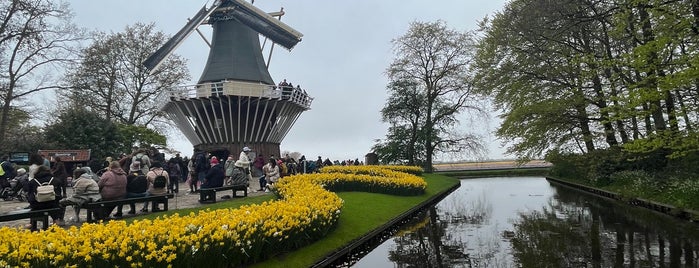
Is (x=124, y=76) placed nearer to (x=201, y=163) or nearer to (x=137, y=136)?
(x=137, y=136)

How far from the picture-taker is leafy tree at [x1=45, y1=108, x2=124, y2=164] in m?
28.3

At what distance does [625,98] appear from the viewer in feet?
47.0

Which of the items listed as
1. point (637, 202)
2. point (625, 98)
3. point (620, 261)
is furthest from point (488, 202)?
point (620, 261)

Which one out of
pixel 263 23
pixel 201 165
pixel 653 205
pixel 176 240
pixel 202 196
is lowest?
pixel 653 205

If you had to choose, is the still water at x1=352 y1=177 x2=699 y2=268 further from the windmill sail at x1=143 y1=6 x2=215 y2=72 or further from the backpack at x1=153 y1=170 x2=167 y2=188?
the windmill sail at x1=143 y1=6 x2=215 y2=72

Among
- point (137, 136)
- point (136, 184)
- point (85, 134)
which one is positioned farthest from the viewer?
point (137, 136)

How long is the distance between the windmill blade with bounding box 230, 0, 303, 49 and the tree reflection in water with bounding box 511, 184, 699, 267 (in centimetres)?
2504

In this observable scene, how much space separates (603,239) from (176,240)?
8.61 m

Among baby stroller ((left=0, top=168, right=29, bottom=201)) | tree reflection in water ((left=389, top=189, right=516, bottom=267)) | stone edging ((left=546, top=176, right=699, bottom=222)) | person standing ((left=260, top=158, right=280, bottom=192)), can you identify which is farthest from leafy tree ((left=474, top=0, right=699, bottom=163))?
baby stroller ((left=0, top=168, right=29, bottom=201))

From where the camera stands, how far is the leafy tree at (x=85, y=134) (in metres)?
28.3

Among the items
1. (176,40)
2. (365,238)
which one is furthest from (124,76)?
(365,238)

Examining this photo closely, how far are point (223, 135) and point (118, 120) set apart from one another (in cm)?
1127

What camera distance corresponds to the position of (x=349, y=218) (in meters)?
12.1

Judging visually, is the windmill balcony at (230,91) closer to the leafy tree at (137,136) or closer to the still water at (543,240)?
the leafy tree at (137,136)
